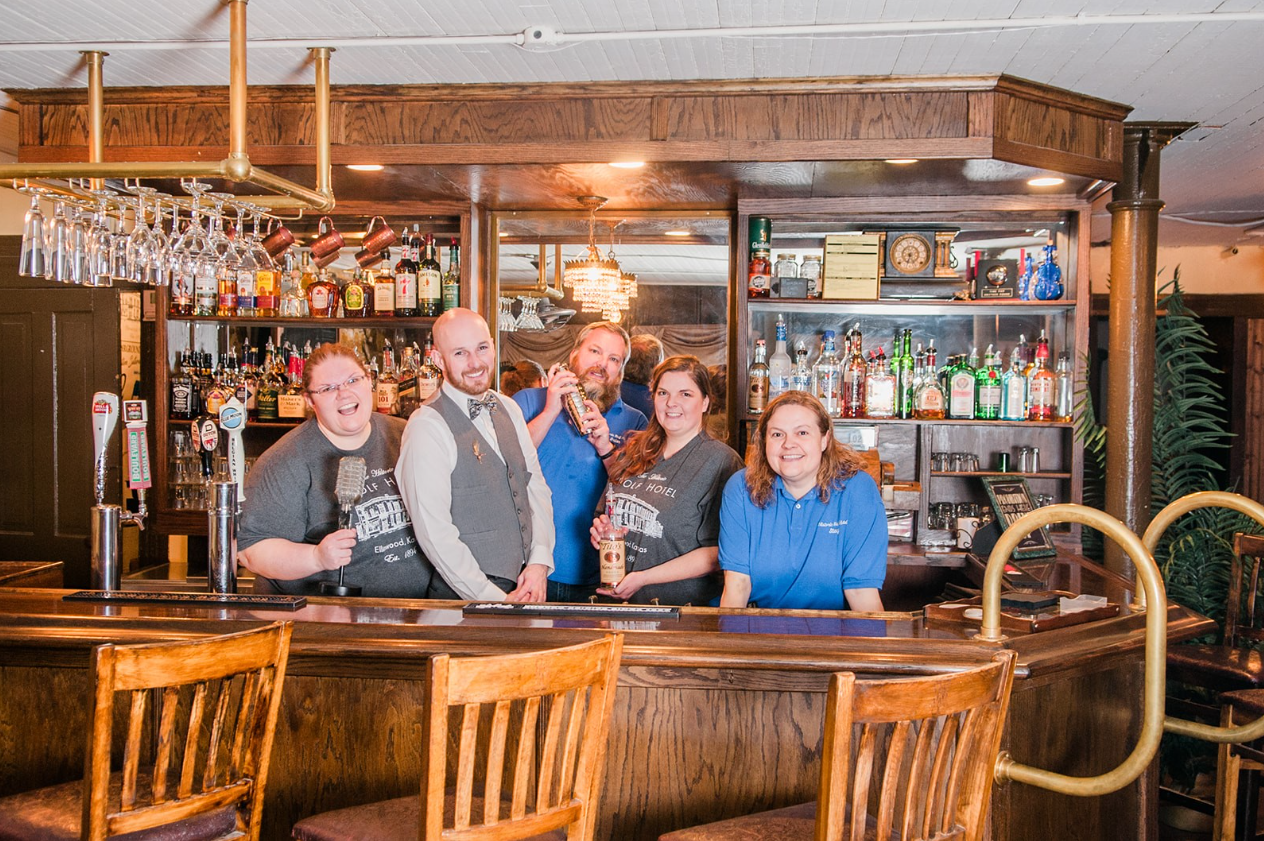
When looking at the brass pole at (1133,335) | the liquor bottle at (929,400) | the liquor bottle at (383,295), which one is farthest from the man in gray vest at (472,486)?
the brass pole at (1133,335)

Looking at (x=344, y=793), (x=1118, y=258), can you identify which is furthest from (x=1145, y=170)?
(x=344, y=793)

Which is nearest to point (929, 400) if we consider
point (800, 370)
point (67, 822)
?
point (800, 370)

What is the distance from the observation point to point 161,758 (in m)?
1.68

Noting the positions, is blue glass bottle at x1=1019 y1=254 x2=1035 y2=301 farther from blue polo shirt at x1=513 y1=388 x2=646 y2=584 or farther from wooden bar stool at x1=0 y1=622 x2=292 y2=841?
wooden bar stool at x1=0 y1=622 x2=292 y2=841

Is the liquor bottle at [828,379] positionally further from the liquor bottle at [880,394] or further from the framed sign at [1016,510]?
the framed sign at [1016,510]

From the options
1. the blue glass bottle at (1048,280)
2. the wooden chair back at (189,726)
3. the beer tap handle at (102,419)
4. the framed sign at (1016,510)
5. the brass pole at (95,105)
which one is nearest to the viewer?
the wooden chair back at (189,726)

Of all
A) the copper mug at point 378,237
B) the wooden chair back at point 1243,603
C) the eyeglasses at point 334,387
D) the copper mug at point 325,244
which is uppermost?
the copper mug at point 378,237

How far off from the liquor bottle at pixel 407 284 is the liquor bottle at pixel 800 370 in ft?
5.77

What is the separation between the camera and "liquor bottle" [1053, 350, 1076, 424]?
437 centimetres

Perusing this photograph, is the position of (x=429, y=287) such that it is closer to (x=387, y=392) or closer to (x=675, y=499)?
(x=387, y=392)

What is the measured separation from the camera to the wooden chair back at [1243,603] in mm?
3312

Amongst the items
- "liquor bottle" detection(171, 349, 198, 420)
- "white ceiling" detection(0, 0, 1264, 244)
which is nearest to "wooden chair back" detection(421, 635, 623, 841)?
"white ceiling" detection(0, 0, 1264, 244)

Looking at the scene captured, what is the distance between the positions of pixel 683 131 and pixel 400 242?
67.8 inches

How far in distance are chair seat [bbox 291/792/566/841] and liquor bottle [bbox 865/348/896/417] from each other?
9.90 feet
